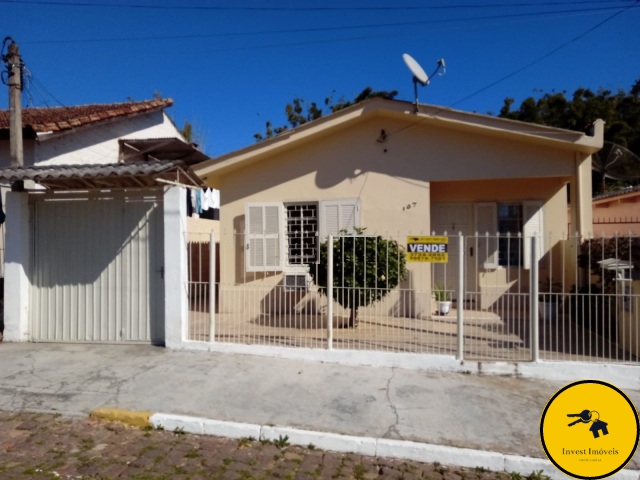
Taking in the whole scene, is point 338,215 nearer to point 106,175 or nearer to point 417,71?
point 417,71

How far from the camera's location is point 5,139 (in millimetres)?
9266

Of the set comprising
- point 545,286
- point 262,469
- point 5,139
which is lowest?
point 262,469

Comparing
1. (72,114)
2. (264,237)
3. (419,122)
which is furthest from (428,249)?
(72,114)

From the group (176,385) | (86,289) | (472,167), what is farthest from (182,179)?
(472,167)

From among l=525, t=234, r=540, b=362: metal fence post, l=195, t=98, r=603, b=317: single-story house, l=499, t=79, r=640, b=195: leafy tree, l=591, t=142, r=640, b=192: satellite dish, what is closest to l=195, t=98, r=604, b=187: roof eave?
l=195, t=98, r=603, b=317: single-story house

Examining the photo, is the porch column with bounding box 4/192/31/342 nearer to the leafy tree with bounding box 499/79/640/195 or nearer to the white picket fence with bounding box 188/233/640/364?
the white picket fence with bounding box 188/233/640/364

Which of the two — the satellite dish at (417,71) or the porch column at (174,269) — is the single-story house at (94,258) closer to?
the porch column at (174,269)

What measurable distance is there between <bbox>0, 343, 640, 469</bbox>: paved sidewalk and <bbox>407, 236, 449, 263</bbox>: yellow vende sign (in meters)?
1.48

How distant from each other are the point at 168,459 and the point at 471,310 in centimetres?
568

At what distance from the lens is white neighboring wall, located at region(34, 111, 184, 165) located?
31.6ft

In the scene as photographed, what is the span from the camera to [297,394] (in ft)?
15.0

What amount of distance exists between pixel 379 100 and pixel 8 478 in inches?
296

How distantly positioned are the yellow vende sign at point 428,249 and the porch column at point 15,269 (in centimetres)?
590

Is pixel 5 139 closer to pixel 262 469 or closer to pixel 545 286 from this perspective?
pixel 262 469
